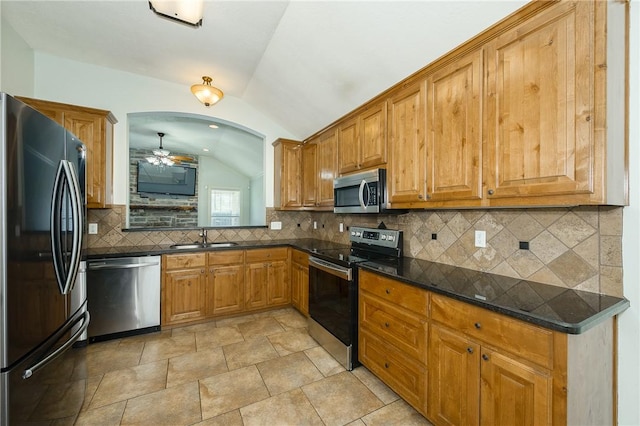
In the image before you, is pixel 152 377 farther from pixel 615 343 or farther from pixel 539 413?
pixel 615 343

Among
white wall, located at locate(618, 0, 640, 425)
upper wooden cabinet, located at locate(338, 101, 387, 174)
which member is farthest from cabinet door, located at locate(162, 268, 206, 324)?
white wall, located at locate(618, 0, 640, 425)

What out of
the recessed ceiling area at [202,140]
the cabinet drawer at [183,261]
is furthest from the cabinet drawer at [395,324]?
the recessed ceiling area at [202,140]

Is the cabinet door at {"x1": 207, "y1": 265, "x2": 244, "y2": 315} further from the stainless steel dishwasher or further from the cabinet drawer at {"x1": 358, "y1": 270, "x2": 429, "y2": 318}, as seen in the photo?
the cabinet drawer at {"x1": 358, "y1": 270, "x2": 429, "y2": 318}

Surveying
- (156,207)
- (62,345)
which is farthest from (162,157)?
(62,345)

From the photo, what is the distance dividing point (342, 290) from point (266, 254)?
153cm

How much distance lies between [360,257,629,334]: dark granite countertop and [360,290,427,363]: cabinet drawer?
244 mm

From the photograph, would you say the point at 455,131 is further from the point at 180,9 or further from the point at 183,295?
the point at 183,295

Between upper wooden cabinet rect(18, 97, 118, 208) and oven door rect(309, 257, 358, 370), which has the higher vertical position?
upper wooden cabinet rect(18, 97, 118, 208)

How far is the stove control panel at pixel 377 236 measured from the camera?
2590mm

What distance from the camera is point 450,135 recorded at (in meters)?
1.82

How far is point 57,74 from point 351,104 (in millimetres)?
3403

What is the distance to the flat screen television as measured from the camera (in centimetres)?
605

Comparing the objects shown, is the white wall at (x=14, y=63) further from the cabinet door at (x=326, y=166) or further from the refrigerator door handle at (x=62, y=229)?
the cabinet door at (x=326, y=166)

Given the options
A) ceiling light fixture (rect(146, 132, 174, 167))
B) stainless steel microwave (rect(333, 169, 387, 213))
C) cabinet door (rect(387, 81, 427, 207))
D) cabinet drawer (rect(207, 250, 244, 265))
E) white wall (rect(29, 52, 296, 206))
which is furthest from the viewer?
ceiling light fixture (rect(146, 132, 174, 167))
